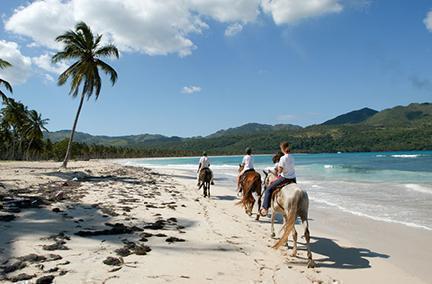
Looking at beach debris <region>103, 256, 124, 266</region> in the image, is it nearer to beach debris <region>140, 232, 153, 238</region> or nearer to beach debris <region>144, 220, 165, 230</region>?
beach debris <region>140, 232, 153, 238</region>

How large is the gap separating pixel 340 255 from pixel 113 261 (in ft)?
15.4

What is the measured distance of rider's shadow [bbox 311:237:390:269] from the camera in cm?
639

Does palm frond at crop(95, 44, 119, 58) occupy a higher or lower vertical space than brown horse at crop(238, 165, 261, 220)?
higher

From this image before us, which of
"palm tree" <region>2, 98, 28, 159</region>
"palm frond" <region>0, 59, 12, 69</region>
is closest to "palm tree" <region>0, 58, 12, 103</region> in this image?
"palm frond" <region>0, 59, 12, 69</region>

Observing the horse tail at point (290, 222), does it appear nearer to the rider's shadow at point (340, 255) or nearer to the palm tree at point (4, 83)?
the rider's shadow at point (340, 255)

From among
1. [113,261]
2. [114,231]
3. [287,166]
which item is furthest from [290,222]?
[114,231]

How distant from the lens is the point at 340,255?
7000 millimetres

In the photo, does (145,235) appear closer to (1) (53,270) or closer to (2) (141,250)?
(2) (141,250)

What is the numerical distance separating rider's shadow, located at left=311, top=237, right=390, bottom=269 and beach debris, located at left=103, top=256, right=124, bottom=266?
3.74 metres

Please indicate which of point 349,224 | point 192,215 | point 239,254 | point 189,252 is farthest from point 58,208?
point 349,224

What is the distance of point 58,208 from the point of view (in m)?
9.04

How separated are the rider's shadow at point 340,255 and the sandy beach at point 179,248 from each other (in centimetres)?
2

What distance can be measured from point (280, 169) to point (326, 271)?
105 inches

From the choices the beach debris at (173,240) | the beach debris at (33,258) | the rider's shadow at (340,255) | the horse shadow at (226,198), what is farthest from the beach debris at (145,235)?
the horse shadow at (226,198)
